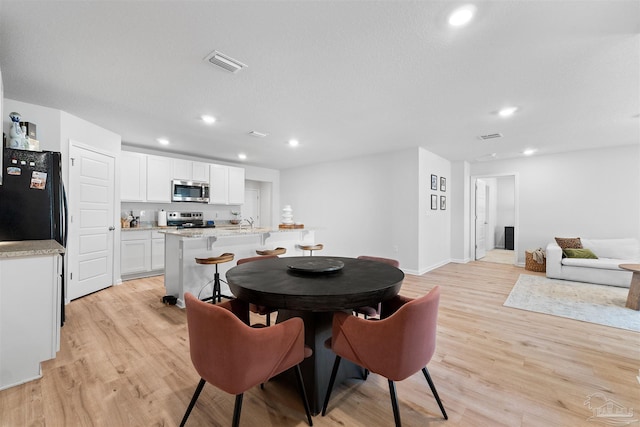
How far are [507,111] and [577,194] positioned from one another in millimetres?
3721

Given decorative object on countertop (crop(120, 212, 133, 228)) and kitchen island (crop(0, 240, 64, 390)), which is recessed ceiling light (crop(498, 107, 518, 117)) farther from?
decorative object on countertop (crop(120, 212, 133, 228))

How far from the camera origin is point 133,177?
493cm

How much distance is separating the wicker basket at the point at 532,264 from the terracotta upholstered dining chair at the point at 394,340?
5381 mm

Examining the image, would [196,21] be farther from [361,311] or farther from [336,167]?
[336,167]

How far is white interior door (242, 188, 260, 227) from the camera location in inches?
303

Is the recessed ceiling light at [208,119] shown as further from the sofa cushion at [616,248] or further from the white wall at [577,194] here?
the sofa cushion at [616,248]

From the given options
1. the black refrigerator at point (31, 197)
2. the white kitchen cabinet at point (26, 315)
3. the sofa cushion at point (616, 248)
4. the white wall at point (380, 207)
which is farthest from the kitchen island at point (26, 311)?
the sofa cushion at point (616, 248)

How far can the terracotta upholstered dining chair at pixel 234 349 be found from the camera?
1.24 meters

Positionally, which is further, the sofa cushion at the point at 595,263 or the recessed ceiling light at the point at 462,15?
the sofa cushion at the point at 595,263

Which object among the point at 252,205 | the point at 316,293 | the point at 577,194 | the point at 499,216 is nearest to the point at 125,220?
the point at 252,205

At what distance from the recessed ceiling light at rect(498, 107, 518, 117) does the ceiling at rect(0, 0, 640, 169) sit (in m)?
0.08

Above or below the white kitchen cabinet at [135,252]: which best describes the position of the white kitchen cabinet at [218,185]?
above

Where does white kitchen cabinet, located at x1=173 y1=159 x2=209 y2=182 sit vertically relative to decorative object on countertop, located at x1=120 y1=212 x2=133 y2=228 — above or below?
above

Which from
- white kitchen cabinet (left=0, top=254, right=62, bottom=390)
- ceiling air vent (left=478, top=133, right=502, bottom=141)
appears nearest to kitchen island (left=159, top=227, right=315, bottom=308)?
white kitchen cabinet (left=0, top=254, right=62, bottom=390)
